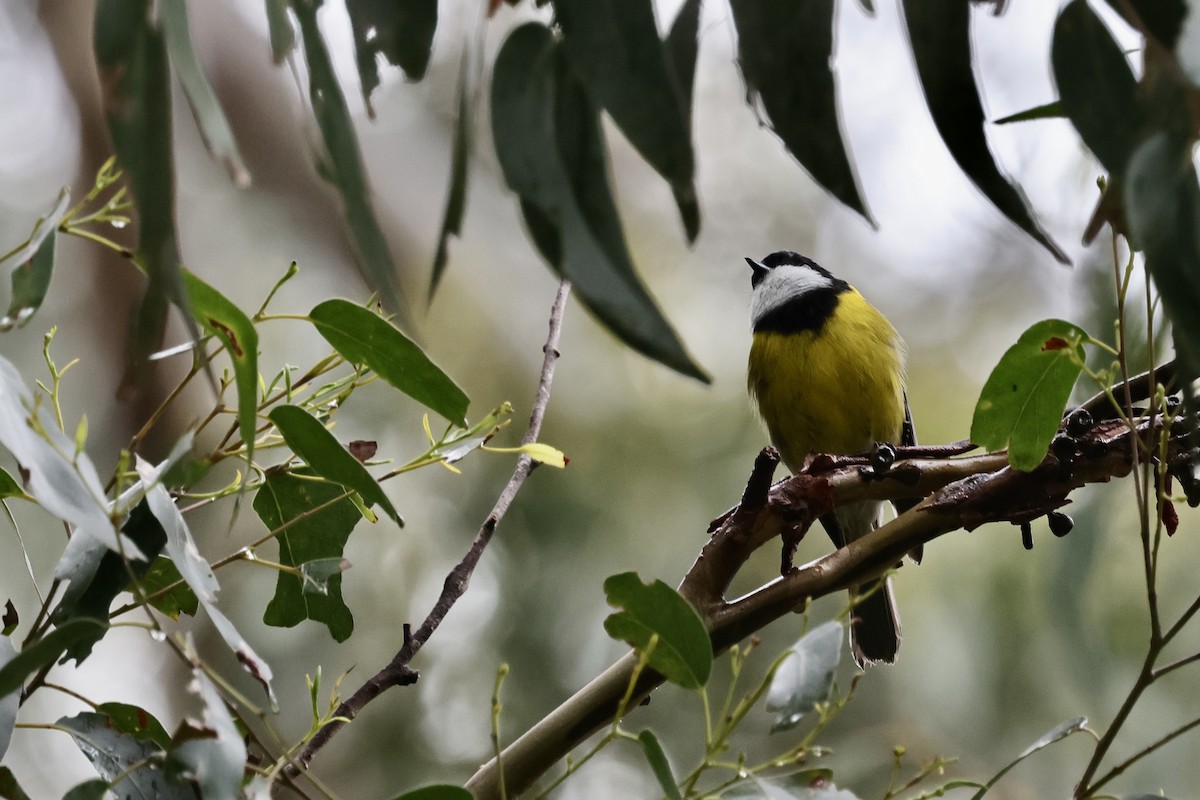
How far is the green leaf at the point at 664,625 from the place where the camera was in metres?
0.74

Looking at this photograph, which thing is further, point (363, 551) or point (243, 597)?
point (363, 551)

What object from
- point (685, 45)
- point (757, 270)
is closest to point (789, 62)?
point (685, 45)

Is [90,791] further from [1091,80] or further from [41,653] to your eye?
[1091,80]

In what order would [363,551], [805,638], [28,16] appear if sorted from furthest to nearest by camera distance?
1. [363,551]
2. [28,16]
3. [805,638]

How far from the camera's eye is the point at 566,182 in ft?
2.05

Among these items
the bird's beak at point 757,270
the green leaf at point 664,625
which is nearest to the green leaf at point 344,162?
the green leaf at point 664,625

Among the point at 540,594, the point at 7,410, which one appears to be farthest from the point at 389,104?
the point at 7,410

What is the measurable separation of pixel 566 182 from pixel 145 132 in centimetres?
21

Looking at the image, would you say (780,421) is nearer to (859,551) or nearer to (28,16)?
(859,551)

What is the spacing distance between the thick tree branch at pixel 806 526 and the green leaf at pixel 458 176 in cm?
34

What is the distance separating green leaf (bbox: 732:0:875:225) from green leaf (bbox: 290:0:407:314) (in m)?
0.22

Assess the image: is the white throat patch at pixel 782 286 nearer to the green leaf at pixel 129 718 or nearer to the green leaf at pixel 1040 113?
the green leaf at pixel 1040 113

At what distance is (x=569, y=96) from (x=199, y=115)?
0.20m

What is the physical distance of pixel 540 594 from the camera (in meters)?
2.99
